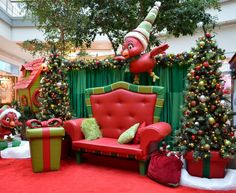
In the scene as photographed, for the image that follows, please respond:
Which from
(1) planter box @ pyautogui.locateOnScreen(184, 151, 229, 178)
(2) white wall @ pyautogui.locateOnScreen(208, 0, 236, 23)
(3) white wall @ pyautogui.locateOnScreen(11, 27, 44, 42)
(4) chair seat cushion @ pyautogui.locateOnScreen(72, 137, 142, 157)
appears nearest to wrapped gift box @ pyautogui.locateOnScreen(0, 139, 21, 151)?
(4) chair seat cushion @ pyautogui.locateOnScreen(72, 137, 142, 157)

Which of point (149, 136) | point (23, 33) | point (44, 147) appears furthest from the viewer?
point (23, 33)

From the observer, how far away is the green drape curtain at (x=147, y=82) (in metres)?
4.08

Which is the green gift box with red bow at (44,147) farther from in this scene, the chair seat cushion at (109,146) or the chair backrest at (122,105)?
the chair backrest at (122,105)

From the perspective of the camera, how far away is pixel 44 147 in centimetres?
356

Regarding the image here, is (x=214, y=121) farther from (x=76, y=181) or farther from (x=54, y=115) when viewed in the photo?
(x=54, y=115)

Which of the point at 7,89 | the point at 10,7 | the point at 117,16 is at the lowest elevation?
the point at 7,89

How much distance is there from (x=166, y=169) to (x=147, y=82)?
1.58 meters

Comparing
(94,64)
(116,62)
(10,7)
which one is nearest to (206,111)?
(116,62)

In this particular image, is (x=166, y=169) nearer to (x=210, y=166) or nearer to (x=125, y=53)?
(x=210, y=166)

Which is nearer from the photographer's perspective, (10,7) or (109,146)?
(109,146)

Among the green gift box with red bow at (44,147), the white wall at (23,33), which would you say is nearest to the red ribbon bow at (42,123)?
the green gift box with red bow at (44,147)

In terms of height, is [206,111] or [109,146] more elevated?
[206,111]

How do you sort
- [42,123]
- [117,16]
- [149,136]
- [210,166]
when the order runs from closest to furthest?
[210,166], [149,136], [42,123], [117,16]

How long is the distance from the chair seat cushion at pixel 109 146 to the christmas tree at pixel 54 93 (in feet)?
2.56
